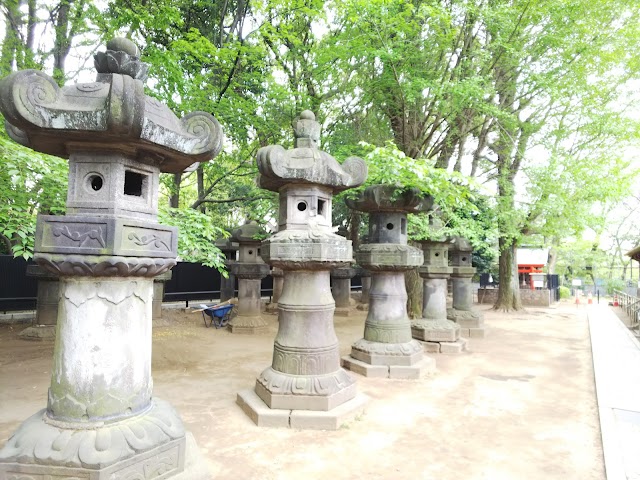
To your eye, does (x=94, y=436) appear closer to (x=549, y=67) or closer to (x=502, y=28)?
(x=502, y=28)

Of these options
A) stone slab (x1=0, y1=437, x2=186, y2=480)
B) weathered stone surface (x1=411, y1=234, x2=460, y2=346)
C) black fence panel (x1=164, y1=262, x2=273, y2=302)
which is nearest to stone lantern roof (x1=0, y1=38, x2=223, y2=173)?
stone slab (x1=0, y1=437, x2=186, y2=480)

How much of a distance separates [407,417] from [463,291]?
7.10m

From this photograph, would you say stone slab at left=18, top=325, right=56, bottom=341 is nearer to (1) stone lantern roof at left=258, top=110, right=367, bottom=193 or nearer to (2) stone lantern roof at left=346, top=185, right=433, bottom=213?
(1) stone lantern roof at left=258, top=110, right=367, bottom=193

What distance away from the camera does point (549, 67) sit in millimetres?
10836

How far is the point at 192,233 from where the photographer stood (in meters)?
5.83

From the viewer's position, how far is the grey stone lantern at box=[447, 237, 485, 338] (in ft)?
36.6

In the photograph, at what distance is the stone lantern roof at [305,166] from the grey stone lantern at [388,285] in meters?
1.54

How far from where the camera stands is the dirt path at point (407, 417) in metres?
3.98

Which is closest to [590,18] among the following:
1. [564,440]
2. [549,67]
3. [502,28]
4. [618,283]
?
[549,67]

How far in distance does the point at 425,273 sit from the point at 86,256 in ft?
26.1

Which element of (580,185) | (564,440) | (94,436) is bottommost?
(564,440)

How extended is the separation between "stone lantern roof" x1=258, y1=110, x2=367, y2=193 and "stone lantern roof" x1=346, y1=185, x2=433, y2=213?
1490 mm

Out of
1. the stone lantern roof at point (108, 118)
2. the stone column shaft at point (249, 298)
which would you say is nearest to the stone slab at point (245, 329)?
the stone column shaft at point (249, 298)

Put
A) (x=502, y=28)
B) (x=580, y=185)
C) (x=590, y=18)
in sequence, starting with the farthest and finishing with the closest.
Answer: (x=580, y=185) < (x=590, y=18) < (x=502, y=28)
